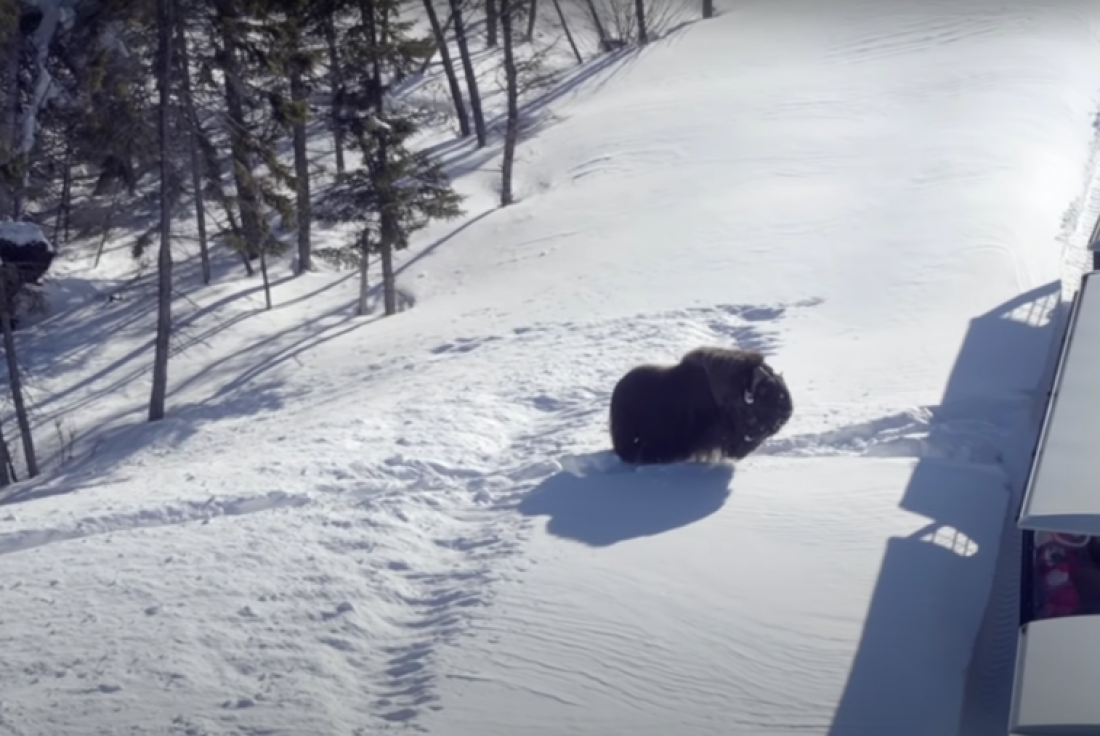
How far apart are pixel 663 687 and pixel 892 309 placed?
454 inches

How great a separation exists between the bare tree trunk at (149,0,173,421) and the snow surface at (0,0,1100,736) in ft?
2.98

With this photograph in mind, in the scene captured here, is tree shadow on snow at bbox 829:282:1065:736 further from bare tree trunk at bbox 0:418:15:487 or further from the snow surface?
bare tree trunk at bbox 0:418:15:487

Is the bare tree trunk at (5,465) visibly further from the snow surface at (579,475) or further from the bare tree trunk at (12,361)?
the snow surface at (579,475)

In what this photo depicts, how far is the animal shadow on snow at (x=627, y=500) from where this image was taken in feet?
38.3

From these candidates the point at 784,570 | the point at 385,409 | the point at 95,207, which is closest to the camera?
the point at 784,570

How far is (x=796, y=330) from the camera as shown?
1883 centimetres

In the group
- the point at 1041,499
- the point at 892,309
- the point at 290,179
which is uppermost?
the point at 290,179

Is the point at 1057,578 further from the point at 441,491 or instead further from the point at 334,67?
the point at 334,67

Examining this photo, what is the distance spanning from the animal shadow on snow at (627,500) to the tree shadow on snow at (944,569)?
1.82 metres

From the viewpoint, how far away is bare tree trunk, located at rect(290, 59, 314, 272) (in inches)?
1091

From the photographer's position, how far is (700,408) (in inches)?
494

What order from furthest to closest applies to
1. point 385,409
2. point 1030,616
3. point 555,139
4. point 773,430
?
point 555,139
point 385,409
point 773,430
point 1030,616

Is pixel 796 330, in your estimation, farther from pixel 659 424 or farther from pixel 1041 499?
pixel 1041 499

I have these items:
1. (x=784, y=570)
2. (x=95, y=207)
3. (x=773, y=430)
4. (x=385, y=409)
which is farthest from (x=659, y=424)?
(x=95, y=207)
